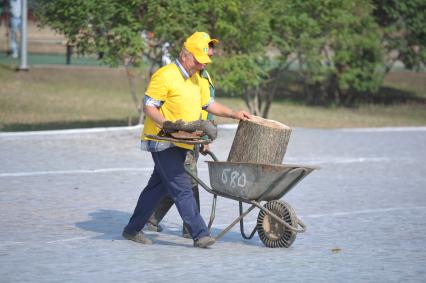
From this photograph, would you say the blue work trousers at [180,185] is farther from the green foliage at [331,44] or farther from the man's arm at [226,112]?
the green foliage at [331,44]

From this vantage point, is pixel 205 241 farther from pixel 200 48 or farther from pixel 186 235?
pixel 200 48

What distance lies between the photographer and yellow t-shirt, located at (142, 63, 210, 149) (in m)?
8.98

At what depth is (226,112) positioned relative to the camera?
9305mm

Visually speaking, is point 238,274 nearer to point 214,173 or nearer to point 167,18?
point 214,173

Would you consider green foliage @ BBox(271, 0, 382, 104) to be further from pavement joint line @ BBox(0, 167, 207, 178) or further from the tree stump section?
the tree stump section

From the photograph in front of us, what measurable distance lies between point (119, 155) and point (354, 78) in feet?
40.3

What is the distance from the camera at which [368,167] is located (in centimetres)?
1534

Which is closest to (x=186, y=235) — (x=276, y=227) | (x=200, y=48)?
(x=276, y=227)

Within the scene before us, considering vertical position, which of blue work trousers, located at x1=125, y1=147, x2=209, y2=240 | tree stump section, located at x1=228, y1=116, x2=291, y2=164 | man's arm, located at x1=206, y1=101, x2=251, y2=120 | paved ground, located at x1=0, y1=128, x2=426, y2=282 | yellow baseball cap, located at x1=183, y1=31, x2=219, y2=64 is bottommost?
paved ground, located at x1=0, y1=128, x2=426, y2=282

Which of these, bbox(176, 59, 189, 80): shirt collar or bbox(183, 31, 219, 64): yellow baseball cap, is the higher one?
bbox(183, 31, 219, 64): yellow baseball cap

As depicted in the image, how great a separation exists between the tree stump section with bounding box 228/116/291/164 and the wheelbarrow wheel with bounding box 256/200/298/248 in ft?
1.28

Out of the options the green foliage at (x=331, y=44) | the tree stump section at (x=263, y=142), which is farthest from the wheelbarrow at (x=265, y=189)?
the green foliage at (x=331, y=44)

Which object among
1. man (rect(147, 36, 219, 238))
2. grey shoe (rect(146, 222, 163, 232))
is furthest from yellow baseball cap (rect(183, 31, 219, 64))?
grey shoe (rect(146, 222, 163, 232))

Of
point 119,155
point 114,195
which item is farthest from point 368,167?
point 114,195
